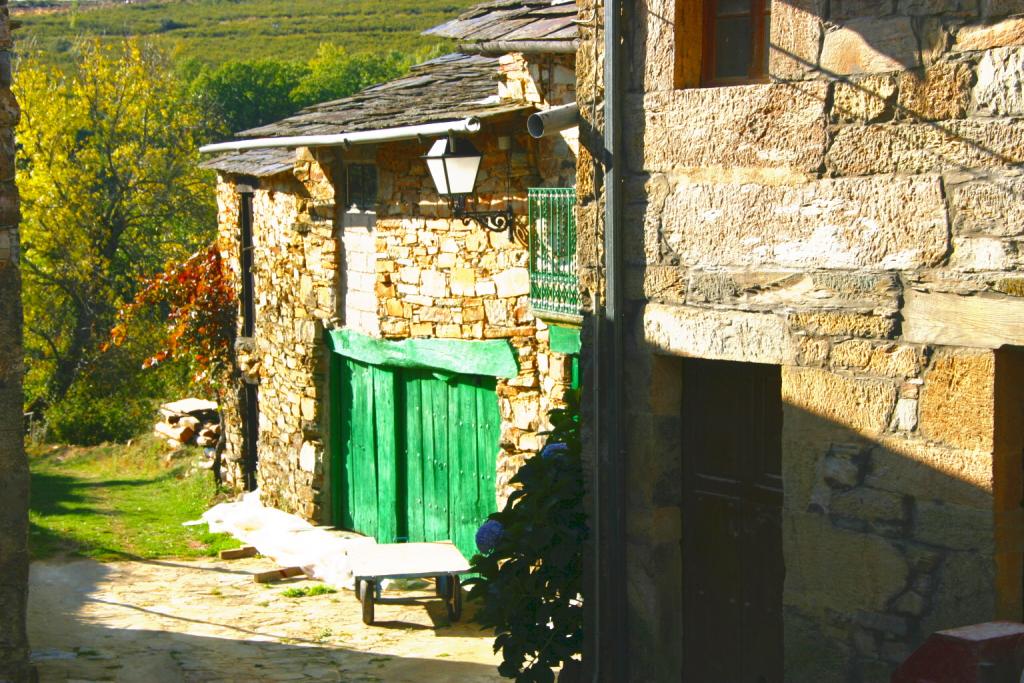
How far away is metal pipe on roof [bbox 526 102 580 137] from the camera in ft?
18.1

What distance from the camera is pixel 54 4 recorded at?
182ft

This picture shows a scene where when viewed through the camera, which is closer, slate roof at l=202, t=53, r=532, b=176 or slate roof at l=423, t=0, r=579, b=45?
slate roof at l=423, t=0, r=579, b=45

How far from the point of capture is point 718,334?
503cm

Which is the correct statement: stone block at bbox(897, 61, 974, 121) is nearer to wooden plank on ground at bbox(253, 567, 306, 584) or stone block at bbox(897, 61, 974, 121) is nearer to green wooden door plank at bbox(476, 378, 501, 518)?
green wooden door plank at bbox(476, 378, 501, 518)

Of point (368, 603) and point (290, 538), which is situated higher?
point (368, 603)

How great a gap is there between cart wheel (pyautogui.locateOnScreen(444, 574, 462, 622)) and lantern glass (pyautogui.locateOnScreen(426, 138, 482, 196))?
255 cm

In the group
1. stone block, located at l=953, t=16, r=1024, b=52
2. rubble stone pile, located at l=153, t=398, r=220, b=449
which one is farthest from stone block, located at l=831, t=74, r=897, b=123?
rubble stone pile, located at l=153, t=398, r=220, b=449

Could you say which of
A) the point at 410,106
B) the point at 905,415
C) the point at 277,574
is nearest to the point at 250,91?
the point at 410,106

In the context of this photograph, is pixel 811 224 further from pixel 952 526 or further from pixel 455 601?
pixel 455 601

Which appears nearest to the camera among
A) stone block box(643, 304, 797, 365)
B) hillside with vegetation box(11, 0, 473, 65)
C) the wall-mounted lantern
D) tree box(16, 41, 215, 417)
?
stone block box(643, 304, 797, 365)

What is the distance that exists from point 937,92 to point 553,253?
3.68m

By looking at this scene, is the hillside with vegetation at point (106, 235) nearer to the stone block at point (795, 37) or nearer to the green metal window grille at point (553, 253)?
the green metal window grille at point (553, 253)

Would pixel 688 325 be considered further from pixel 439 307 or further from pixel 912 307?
pixel 439 307

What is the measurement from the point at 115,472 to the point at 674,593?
11.7 meters
